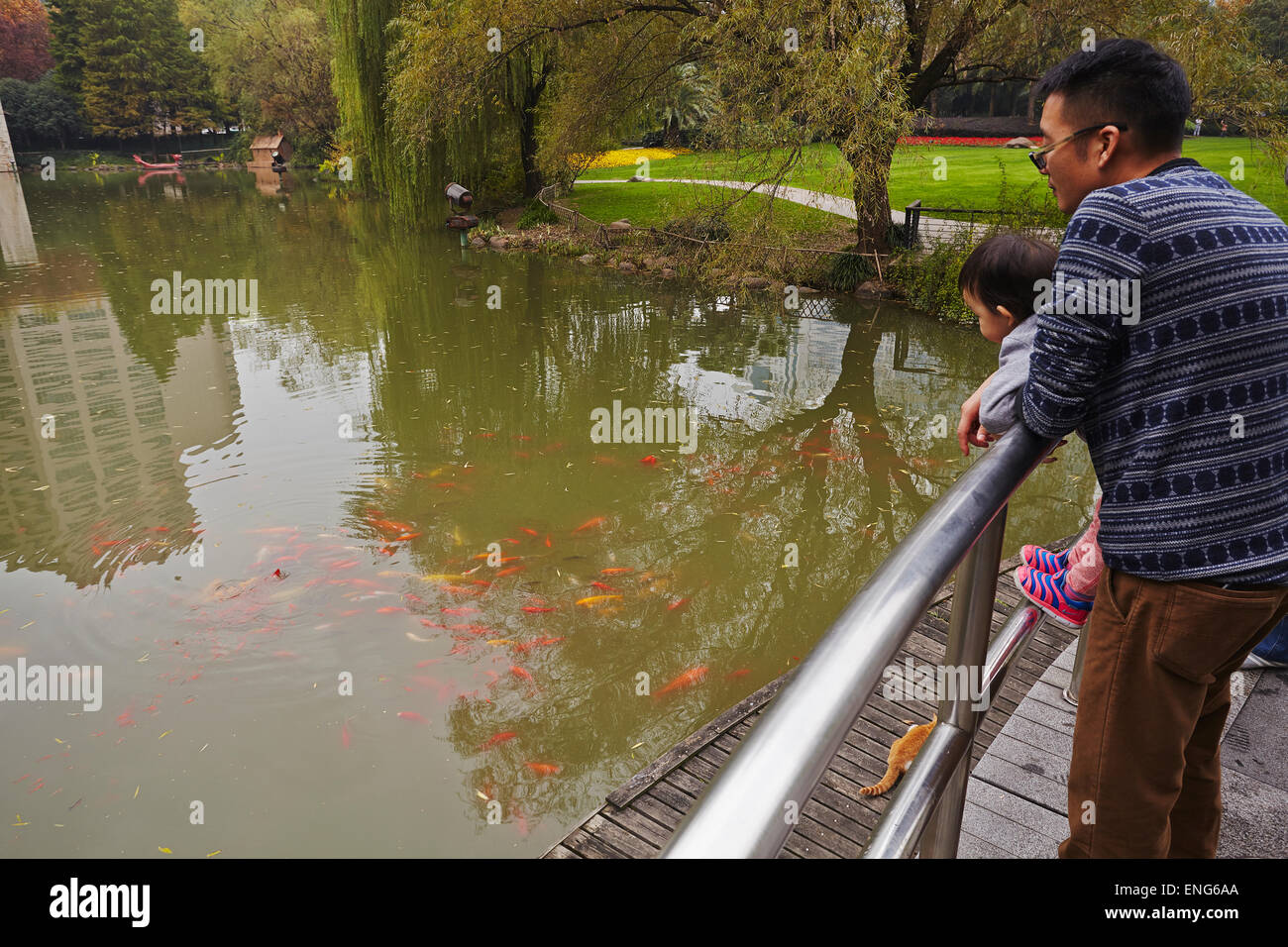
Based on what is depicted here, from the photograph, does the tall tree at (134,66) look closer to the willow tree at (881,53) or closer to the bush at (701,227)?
the willow tree at (881,53)

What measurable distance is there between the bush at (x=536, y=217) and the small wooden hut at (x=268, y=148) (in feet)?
107

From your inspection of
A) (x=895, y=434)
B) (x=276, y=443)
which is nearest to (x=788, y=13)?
(x=895, y=434)

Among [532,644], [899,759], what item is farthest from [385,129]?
Result: [899,759]

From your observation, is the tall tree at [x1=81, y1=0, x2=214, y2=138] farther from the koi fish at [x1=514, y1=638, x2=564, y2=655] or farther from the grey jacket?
the grey jacket

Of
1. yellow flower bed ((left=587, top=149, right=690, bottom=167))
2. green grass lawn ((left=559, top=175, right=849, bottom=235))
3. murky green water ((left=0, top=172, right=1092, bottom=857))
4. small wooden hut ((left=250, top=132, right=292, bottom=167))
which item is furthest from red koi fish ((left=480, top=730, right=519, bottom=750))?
small wooden hut ((left=250, top=132, right=292, bottom=167))

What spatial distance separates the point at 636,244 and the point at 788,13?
7460mm

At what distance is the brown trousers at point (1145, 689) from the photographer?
1.40 meters

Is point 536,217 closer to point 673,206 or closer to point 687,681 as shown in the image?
point 673,206

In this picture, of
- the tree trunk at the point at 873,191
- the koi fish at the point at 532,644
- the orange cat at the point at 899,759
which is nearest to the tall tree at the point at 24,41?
the tree trunk at the point at 873,191

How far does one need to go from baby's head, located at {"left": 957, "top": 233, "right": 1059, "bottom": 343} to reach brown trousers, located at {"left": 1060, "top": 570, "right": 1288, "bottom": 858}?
0.83m

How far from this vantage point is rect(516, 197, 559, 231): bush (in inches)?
880

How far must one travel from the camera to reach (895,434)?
30.5 feet

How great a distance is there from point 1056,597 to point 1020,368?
564mm
